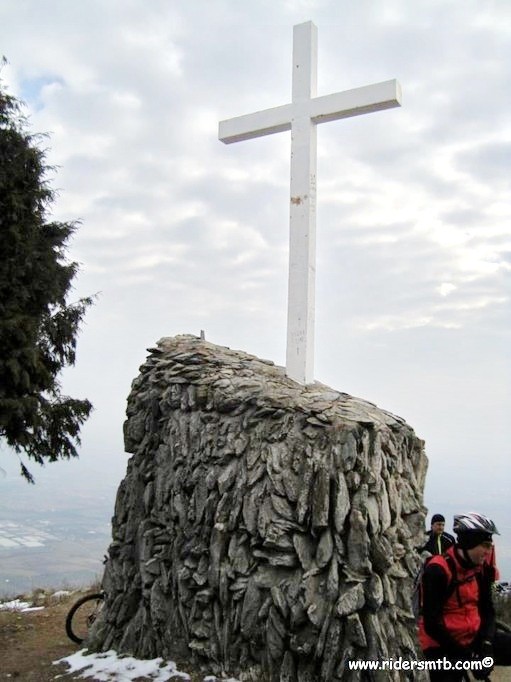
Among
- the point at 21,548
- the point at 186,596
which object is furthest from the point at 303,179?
the point at 21,548

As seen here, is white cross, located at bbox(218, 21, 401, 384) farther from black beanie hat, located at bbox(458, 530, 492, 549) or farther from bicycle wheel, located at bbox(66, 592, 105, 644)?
black beanie hat, located at bbox(458, 530, 492, 549)

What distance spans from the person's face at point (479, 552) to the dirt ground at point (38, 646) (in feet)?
11.8

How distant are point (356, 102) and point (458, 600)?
5.73 meters

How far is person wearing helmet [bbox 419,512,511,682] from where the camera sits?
3.41 metres

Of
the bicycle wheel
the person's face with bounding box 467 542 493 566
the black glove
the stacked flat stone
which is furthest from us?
the bicycle wheel

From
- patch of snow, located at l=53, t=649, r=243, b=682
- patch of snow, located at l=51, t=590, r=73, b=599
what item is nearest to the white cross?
patch of snow, located at l=53, t=649, r=243, b=682

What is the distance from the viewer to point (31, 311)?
34.6ft

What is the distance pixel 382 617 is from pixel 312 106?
5668 mm

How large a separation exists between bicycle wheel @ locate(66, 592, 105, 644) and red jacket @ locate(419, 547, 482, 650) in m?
4.97

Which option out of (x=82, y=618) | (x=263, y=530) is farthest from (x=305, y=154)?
(x=82, y=618)

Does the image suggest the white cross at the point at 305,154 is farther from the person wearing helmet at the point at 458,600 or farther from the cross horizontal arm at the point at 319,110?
the person wearing helmet at the point at 458,600

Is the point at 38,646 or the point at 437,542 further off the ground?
the point at 437,542

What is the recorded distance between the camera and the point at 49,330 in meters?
10.8

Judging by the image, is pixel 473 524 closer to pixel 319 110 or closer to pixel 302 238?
pixel 302 238
